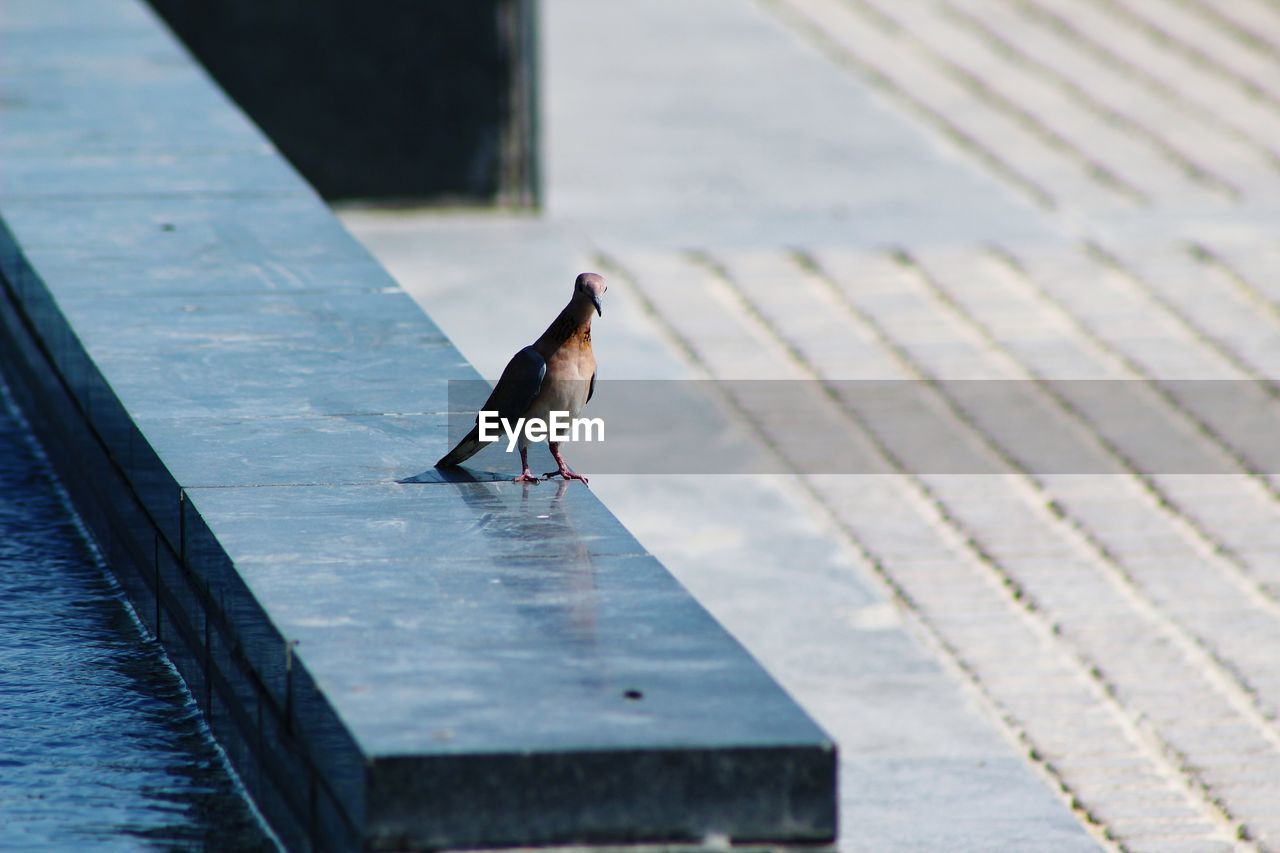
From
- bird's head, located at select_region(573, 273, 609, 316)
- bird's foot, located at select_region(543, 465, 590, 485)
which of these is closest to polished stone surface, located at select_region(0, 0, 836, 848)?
bird's foot, located at select_region(543, 465, 590, 485)

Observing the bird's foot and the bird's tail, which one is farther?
the bird's foot

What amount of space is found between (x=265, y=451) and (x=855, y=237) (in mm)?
7149

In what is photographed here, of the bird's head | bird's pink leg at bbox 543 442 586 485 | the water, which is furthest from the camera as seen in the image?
bird's pink leg at bbox 543 442 586 485

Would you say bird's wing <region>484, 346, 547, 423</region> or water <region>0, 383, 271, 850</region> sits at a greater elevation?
bird's wing <region>484, 346, 547, 423</region>

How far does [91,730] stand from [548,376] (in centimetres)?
106

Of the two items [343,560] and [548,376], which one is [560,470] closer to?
[548,376]

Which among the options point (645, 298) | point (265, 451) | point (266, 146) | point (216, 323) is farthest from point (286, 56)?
point (265, 451)

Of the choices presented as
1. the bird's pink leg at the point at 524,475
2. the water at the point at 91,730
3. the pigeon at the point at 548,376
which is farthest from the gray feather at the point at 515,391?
the water at the point at 91,730

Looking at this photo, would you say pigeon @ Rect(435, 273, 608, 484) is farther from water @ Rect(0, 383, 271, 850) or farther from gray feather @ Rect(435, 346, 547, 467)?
water @ Rect(0, 383, 271, 850)

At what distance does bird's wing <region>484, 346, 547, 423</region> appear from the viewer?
400 cm

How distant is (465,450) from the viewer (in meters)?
4.06

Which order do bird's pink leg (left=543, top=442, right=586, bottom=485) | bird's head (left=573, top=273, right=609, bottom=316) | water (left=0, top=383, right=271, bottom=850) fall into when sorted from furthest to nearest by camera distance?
1. bird's pink leg (left=543, top=442, right=586, bottom=485)
2. bird's head (left=573, top=273, right=609, bottom=316)
3. water (left=0, top=383, right=271, bottom=850)

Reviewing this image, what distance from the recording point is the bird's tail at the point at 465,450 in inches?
158

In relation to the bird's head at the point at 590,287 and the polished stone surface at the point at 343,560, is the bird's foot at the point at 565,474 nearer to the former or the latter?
the polished stone surface at the point at 343,560
